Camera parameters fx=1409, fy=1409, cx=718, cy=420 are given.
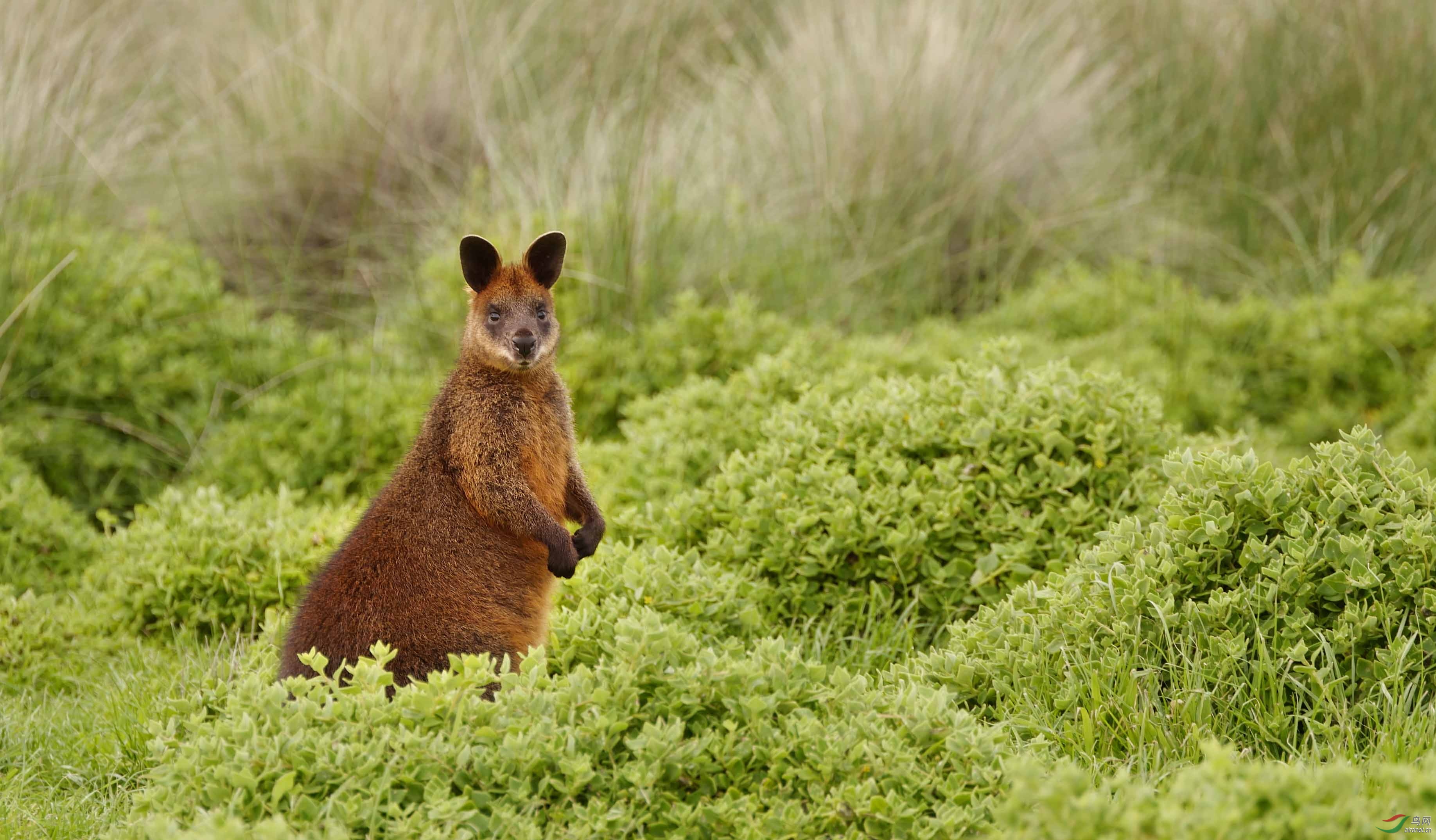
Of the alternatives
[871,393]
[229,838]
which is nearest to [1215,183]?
[871,393]

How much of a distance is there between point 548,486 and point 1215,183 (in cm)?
726

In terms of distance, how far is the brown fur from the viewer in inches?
148

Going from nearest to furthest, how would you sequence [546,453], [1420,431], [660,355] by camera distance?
[546,453] → [1420,431] → [660,355]

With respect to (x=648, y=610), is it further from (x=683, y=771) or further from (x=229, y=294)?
(x=229, y=294)

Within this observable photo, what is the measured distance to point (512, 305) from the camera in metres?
4.26

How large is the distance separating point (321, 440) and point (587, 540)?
3.05 m

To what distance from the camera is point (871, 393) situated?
5.57m

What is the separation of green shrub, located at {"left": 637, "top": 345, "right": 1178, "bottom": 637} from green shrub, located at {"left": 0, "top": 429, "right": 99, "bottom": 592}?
96.2 inches

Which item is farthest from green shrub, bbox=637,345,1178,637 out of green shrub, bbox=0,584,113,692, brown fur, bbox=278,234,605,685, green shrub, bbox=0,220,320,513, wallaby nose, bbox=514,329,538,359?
green shrub, bbox=0,220,320,513

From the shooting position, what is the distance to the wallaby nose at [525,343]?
4.14 m

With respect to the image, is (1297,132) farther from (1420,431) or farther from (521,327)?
(521,327)

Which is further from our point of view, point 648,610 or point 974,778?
point 648,610

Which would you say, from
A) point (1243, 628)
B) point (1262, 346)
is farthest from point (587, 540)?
point (1262, 346)

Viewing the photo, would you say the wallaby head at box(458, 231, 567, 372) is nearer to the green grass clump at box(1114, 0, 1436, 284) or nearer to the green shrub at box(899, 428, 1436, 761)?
the green shrub at box(899, 428, 1436, 761)
